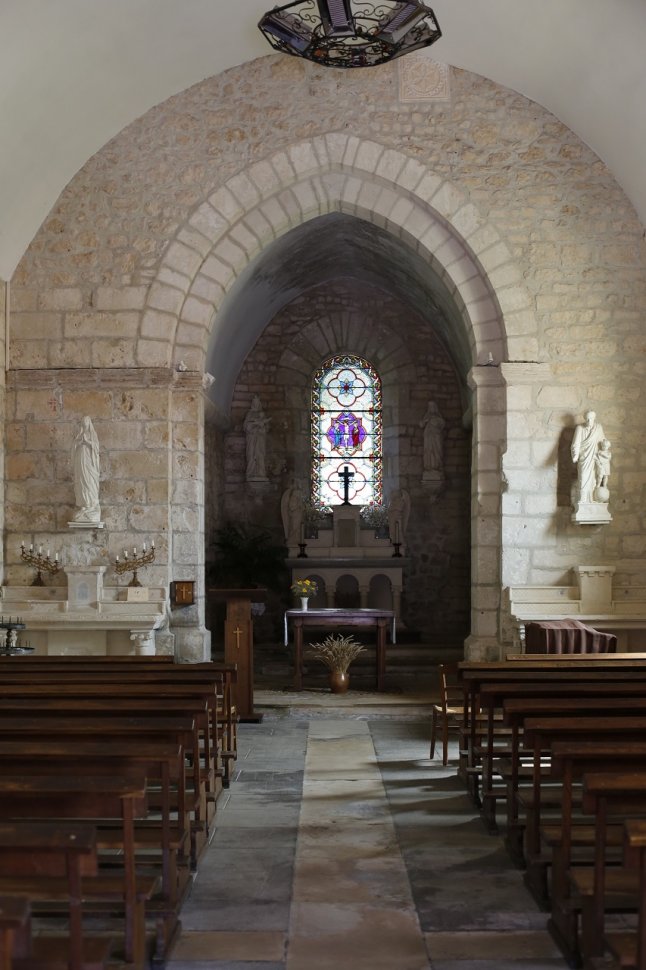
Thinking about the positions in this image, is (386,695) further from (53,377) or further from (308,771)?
(53,377)

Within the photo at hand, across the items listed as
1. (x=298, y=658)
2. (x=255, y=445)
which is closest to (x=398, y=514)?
(x=255, y=445)

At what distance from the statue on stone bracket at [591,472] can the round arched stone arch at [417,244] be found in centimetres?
83

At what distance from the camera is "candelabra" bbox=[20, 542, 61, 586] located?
33.9 ft

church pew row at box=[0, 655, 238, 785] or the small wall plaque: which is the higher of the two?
the small wall plaque

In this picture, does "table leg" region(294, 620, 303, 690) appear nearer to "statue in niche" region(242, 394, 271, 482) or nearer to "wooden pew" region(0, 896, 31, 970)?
"statue in niche" region(242, 394, 271, 482)

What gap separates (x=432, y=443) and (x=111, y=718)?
10891mm

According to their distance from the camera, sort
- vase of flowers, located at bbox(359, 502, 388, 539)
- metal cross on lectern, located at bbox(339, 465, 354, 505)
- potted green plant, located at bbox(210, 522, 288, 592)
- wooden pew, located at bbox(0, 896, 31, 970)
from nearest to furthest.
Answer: wooden pew, located at bbox(0, 896, 31, 970) < potted green plant, located at bbox(210, 522, 288, 592) < metal cross on lectern, located at bbox(339, 465, 354, 505) < vase of flowers, located at bbox(359, 502, 388, 539)

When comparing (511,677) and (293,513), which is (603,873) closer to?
(511,677)

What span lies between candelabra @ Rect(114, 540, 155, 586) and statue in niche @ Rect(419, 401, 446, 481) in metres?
5.79

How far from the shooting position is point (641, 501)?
10.5 metres

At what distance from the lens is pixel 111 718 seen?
4.66 metres

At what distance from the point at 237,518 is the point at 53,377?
5.29m

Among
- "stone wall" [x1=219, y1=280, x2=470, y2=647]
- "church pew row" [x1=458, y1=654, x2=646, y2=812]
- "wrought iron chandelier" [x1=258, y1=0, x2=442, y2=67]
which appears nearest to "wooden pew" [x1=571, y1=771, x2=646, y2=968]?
"church pew row" [x1=458, y1=654, x2=646, y2=812]

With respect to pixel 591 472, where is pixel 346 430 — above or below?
above
